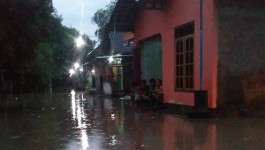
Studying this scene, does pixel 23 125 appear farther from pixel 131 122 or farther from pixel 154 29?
pixel 154 29

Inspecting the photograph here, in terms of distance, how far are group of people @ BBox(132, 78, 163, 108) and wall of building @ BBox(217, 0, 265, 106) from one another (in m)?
3.95

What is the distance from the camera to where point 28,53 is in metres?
18.6

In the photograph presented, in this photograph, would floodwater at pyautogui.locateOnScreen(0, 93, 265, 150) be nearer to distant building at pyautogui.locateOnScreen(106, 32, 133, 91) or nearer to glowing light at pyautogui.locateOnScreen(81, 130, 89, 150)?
glowing light at pyautogui.locateOnScreen(81, 130, 89, 150)

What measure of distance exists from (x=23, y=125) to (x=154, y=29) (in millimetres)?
8712

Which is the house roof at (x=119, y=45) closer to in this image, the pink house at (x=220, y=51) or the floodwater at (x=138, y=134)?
the pink house at (x=220, y=51)

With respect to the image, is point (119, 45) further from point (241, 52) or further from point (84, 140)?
point (84, 140)

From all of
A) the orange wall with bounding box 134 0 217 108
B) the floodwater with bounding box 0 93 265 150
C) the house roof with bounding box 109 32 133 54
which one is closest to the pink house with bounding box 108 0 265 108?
the orange wall with bounding box 134 0 217 108

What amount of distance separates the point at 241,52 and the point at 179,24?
3155 millimetres

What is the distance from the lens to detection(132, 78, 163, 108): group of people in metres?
15.1

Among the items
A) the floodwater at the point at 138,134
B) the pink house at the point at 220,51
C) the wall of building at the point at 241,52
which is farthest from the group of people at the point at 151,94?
the wall of building at the point at 241,52

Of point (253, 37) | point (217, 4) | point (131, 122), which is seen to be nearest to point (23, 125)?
point (131, 122)

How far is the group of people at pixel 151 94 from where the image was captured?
596 inches

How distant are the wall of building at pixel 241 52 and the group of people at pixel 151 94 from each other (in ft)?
13.0

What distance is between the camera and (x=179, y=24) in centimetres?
1413
